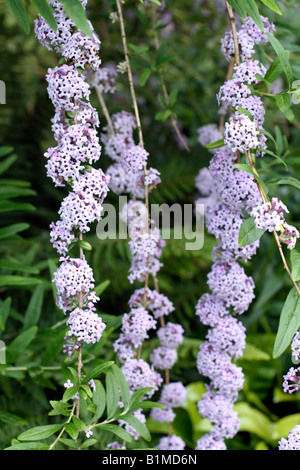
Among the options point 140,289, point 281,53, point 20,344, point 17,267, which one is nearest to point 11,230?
point 17,267

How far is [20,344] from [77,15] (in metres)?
0.75

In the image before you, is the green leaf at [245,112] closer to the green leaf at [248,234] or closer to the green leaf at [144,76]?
the green leaf at [248,234]

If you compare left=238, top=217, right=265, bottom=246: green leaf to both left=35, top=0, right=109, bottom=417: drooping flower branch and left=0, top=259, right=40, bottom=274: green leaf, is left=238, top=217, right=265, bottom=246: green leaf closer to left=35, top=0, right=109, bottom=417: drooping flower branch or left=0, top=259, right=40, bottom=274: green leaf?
left=35, top=0, right=109, bottom=417: drooping flower branch

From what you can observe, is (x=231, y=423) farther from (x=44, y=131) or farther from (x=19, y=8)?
(x=44, y=131)

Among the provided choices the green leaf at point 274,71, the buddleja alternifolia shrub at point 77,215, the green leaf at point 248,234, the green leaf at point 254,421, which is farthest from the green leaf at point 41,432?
the green leaf at point 254,421

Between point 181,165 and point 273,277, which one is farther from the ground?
point 181,165

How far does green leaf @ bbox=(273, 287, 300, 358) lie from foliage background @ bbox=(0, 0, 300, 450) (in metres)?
0.58

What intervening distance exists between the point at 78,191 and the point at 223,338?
1.36ft

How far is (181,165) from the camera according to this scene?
81.4 inches

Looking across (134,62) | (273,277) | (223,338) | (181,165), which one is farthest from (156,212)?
(273,277)

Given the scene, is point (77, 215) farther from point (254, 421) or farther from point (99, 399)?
point (254, 421)

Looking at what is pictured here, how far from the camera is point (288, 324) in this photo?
2.61ft

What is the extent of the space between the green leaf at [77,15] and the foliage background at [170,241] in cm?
70

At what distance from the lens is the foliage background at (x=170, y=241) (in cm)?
150
